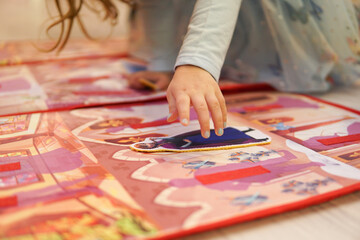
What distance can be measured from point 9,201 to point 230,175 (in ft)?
0.74

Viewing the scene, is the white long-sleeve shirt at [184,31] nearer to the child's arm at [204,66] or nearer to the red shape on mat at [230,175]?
the child's arm at [204,66]

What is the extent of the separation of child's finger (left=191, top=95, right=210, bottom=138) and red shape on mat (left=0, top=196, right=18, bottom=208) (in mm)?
216

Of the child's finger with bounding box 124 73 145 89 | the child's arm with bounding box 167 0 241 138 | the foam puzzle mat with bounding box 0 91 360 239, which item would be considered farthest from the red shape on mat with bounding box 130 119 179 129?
the child's finger with bounding box 124 73 145 89

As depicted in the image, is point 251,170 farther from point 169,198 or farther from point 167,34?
point 167,34

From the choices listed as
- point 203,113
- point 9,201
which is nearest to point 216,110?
point 203,113

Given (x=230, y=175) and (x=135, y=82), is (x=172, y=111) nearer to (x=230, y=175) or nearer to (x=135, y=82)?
(x=230, y=175)

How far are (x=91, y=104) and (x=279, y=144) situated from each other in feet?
1.12

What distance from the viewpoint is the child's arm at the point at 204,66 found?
1.48 feet

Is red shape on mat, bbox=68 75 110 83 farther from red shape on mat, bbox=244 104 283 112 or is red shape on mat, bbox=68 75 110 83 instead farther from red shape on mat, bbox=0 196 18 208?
red shape on mat, bbox=0 196 18 208

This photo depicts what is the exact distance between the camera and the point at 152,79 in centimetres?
81

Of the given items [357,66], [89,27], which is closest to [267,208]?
[357,66]

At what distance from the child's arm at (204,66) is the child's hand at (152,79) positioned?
233mm

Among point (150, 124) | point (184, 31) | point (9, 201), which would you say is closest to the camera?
point (9, 201)

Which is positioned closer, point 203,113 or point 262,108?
point 203,113
